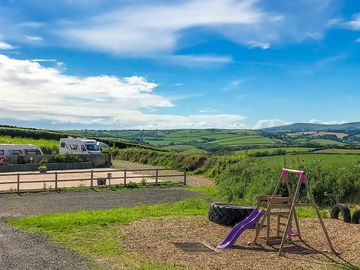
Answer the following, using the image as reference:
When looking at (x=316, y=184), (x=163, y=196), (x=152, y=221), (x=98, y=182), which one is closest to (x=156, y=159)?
(x=98, y=182)

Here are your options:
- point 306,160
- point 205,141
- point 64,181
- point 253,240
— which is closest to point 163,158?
point 64,181

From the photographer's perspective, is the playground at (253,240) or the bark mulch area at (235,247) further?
the playground at (253,240)

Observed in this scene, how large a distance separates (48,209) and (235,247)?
9780 mm

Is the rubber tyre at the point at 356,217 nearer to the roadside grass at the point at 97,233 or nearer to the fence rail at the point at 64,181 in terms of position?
the roadside grass at the point at 97,233

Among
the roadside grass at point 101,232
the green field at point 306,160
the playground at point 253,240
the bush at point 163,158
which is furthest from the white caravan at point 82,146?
the playground at point 253,240

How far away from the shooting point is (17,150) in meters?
43.0

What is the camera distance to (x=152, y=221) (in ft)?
46.4

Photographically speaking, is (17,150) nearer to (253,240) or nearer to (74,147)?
(74,147)

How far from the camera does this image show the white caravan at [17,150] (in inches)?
1665

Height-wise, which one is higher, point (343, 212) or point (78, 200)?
point (343, 212)

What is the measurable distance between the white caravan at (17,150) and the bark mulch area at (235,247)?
104 ft

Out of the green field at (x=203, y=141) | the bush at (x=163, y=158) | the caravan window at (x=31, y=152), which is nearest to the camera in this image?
the bush at (x=163, y=158)

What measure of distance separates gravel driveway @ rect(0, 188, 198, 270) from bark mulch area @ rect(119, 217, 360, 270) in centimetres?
181

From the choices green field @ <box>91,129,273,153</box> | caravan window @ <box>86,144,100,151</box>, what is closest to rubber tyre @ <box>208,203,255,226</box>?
caravan window @ <box>86,144,100,151</box>
